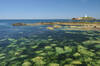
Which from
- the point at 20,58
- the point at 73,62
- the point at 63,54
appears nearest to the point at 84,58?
the point at 73,62

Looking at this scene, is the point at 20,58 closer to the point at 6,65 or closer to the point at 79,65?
the point at 6,65

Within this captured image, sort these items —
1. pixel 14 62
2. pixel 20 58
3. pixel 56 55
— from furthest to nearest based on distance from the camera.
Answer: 1. pixel 56 55
2. pixel 20 58
3. pixel 14 62

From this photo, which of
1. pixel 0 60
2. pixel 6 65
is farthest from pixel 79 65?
pixel 0 60

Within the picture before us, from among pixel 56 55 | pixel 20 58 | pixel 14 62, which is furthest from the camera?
pixel 56 55

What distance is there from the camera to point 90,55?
1111 centimetres

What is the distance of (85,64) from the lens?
358 inches

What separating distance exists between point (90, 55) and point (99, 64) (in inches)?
93.5

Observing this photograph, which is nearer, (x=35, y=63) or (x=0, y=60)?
(x=35, y=63)

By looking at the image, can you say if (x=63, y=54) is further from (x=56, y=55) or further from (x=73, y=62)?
(x=73, y=62)

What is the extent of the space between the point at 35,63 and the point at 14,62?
2.75 metres

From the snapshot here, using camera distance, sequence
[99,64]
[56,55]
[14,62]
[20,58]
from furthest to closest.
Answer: [56,55], [20,58], [14,62], [99,64]

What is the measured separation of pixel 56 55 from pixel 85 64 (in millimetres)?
3951

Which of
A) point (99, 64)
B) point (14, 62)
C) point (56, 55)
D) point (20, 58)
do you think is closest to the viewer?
point (99, 64)

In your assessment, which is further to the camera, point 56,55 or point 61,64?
point 56,55
